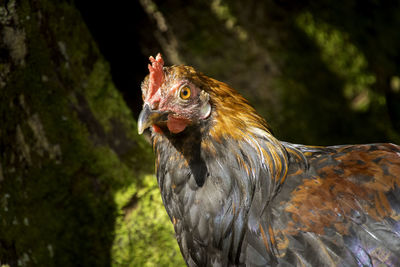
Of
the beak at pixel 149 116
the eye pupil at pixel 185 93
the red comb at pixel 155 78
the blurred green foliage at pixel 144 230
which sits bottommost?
the blurred green foliage at pixel 144 230

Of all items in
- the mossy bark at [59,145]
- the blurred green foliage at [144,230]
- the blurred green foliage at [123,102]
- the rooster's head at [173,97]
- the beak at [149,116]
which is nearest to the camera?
the beak at [149,116]

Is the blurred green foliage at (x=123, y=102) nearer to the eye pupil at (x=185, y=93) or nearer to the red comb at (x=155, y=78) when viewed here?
the red comb at (x=155, y=78)

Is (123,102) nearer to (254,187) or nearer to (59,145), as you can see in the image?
(59,145)

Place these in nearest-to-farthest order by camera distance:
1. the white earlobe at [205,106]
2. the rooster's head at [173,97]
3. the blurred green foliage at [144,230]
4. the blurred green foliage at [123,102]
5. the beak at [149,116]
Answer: the beak at [149,116] < the rooster's head at [173,97] < the white earlobe at [205,106] < the blurred green foliage at [123,102] < the blurred green foliage at [144,230]

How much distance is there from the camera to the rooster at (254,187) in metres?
2.26

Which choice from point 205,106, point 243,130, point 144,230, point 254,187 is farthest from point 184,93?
point 144,230

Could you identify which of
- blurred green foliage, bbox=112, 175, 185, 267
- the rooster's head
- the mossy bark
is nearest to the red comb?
the rooster's head

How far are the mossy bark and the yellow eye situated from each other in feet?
5.76

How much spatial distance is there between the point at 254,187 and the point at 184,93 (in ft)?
2.48

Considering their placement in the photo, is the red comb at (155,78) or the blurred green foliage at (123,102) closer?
the red comb at (155,78)

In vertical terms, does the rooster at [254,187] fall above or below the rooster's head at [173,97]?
below

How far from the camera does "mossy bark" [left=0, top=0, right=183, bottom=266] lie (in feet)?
10.5

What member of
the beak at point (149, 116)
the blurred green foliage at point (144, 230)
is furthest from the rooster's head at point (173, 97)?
the blurred green foliage at point (144, 230)

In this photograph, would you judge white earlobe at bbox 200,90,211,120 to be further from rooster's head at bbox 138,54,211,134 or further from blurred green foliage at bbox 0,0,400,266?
blurred green foliage at bbox 0,0,400,266
